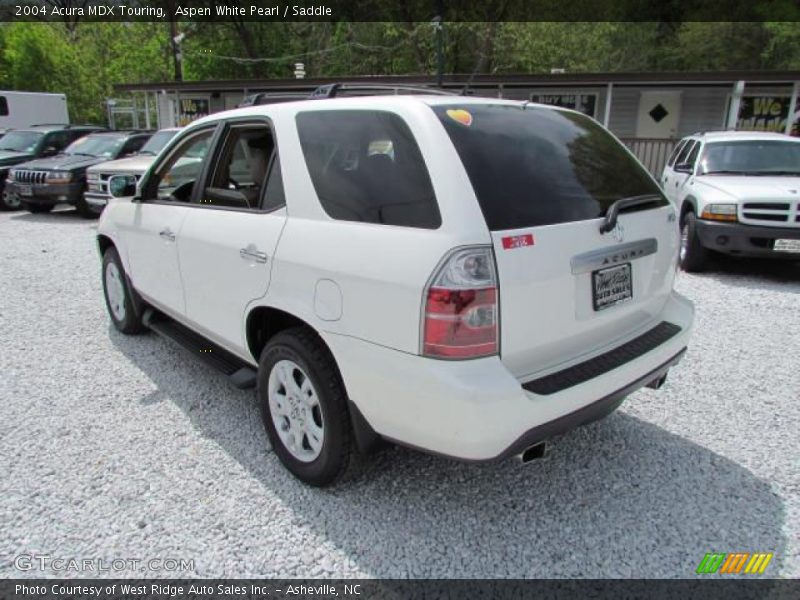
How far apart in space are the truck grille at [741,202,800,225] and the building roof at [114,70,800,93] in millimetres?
10410

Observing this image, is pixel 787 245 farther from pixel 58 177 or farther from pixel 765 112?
pixel 765 112

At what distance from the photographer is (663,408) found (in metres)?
3.66

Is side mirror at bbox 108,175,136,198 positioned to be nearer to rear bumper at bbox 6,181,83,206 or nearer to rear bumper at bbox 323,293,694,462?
rear bumper at bbox 323,293,694,462

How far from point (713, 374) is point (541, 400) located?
8.54ft

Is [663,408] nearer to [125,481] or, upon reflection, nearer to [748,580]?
[748,580]

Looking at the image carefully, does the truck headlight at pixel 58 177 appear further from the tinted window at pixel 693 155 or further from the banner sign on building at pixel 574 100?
the banner sign on building at pixel 574 100

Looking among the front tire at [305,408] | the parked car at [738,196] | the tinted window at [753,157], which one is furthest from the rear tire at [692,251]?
the front tire at [305,408]

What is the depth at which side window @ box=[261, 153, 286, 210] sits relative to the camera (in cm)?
282

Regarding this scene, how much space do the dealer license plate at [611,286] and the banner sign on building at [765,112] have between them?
19189 mm

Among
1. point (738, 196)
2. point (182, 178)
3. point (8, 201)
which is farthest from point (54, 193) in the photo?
point (738, 196)

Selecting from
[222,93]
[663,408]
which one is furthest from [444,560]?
[222,93]

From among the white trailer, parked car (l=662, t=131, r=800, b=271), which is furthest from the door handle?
the white trailer

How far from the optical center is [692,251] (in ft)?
23.1

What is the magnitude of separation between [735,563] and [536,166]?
1820 mm
